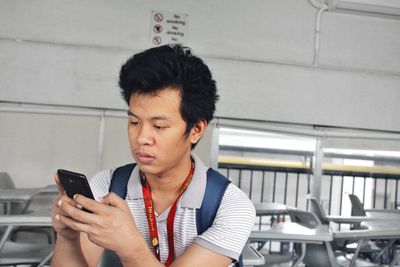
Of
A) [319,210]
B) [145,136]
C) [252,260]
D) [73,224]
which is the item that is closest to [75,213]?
[73,224]

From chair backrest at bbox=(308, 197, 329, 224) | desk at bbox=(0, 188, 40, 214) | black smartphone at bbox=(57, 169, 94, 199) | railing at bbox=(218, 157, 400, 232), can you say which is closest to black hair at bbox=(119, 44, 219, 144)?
black smartphone at bbox=(57, 169, 94, 199)

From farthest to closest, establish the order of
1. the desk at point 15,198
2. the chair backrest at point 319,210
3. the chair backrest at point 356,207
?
1. the chair backrest at point 356,207
2. the chair backrest at point 319,210
3. the desk at point 15,198

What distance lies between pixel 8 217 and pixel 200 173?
191cm

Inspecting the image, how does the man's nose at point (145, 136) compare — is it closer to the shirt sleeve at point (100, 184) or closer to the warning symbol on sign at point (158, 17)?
the shirt sleeve at point (100, 184)

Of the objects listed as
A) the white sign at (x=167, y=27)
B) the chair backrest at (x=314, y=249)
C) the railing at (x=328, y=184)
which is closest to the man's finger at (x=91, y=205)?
the chair backrest at (x=314, y=249)

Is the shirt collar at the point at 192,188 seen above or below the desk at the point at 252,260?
above

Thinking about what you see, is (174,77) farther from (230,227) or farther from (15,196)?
(15,196)

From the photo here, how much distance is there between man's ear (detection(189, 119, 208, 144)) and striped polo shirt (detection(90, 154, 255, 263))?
0.26 ft

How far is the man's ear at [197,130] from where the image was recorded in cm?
112

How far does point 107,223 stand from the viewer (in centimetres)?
86

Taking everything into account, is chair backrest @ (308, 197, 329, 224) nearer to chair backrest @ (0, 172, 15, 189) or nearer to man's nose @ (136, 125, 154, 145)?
chair backrest @ (0, 172, 15, 189)

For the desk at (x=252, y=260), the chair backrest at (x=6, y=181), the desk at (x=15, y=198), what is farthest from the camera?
the chair backrest at (x=6, y=181)

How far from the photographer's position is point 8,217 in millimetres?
2650

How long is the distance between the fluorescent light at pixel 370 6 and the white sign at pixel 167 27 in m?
1.57
